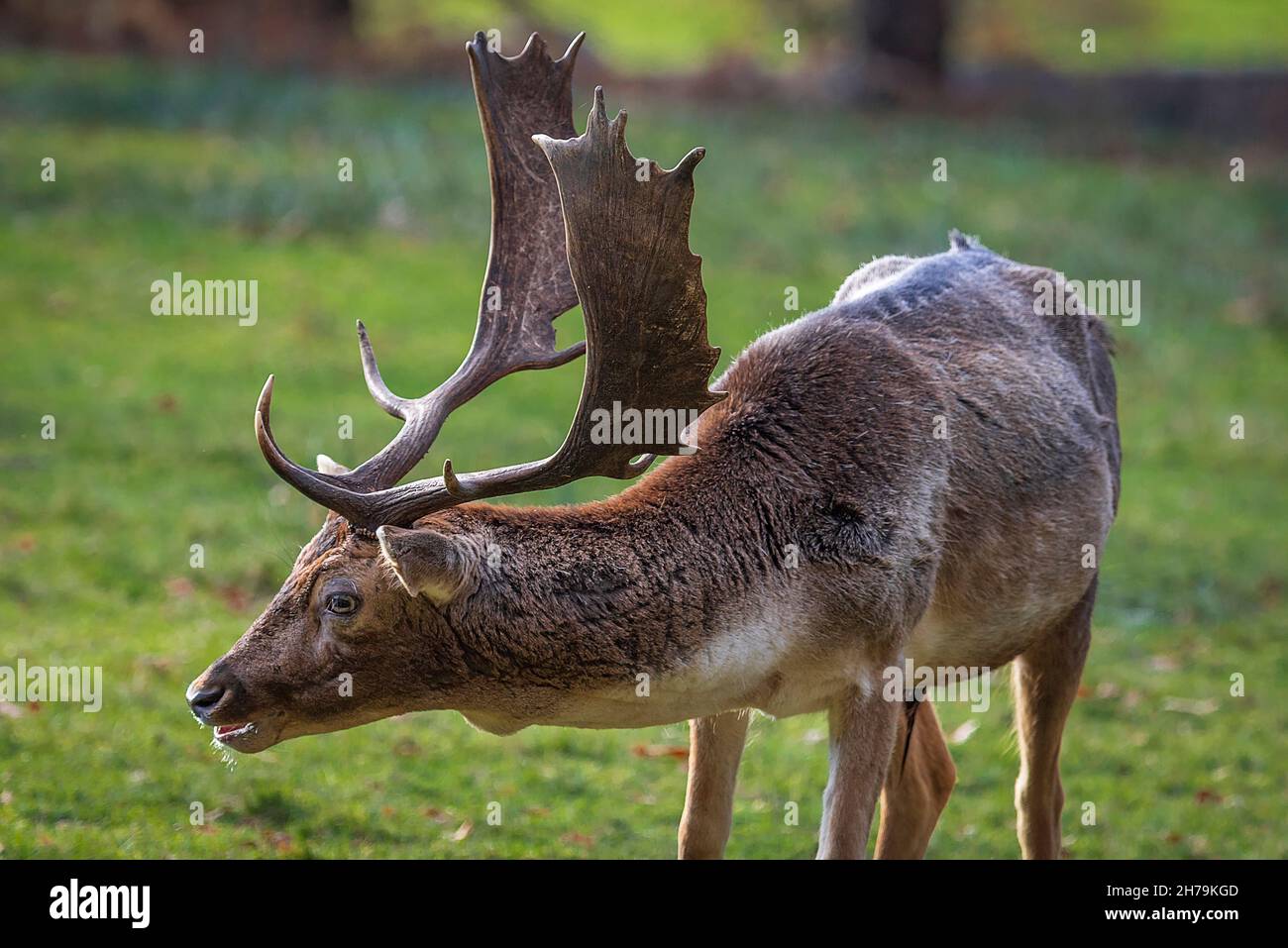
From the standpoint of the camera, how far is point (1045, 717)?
6297 millimetres

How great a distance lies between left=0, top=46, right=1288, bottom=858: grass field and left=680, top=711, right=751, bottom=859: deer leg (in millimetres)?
456

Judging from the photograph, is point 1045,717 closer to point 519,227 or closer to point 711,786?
point 711,786

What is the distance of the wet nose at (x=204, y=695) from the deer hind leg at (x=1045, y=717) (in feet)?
10.3

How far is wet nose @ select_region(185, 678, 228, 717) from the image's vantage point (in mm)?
4734

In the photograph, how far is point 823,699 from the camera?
207 inches

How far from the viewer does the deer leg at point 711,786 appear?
18.4 feet

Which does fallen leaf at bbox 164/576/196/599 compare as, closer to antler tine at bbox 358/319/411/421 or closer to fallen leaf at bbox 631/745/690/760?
fallen leaf at bbox 631/745/690/760

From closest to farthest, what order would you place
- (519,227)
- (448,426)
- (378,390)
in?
(378,390)
(519,227)
(448,426)

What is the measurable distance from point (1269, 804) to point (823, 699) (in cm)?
342

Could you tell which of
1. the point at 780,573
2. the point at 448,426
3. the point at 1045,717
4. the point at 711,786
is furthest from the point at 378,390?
the point at 448,426

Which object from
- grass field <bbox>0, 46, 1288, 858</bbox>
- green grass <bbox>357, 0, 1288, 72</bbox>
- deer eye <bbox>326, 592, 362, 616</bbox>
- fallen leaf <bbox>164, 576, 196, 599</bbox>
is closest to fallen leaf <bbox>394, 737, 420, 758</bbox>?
grass field <bbox>0, 46, 1288, 858</bbox>

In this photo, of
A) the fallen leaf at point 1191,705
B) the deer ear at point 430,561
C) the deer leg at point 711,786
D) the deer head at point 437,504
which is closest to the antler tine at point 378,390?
the deer head at point 437,504

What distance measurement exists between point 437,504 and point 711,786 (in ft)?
5.11
